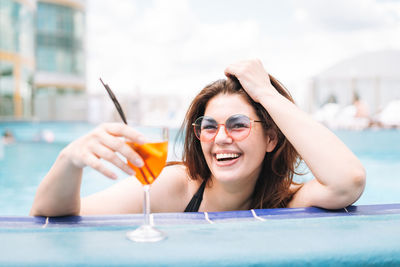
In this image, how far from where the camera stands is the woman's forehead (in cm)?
182

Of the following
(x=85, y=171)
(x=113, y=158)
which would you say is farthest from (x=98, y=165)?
(x=85, y=171)

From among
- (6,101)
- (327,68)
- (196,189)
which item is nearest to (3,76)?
(6,101)

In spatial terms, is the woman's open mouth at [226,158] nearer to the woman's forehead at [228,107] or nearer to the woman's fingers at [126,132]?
the woman's forehead at [228,107]

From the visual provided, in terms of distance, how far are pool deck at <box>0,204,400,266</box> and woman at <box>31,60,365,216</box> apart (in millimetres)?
193

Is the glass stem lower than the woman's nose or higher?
lower

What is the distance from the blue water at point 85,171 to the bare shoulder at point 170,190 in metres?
1.74

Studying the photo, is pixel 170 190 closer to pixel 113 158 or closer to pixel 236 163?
pixel 236 163

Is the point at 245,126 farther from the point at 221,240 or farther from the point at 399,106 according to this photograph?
the point at 399,106

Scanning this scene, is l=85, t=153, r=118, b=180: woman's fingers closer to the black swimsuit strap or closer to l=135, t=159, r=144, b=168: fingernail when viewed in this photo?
l=135, t=159, r=144, b=168: fingernail

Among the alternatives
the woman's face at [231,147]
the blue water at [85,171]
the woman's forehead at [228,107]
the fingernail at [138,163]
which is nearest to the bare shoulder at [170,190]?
the woman's face at [231,147]

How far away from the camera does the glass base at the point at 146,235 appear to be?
1.01m

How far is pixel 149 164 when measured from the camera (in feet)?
3.32

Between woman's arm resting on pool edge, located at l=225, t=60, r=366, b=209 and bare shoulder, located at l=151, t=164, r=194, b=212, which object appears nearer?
woman's arm resting on pool edge, located at l=225, t=60, r=366, b=209

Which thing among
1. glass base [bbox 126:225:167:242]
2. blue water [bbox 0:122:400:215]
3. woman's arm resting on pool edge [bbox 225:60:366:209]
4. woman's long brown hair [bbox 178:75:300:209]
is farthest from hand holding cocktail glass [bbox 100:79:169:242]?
blue water [bbox 0:122:400:215]
